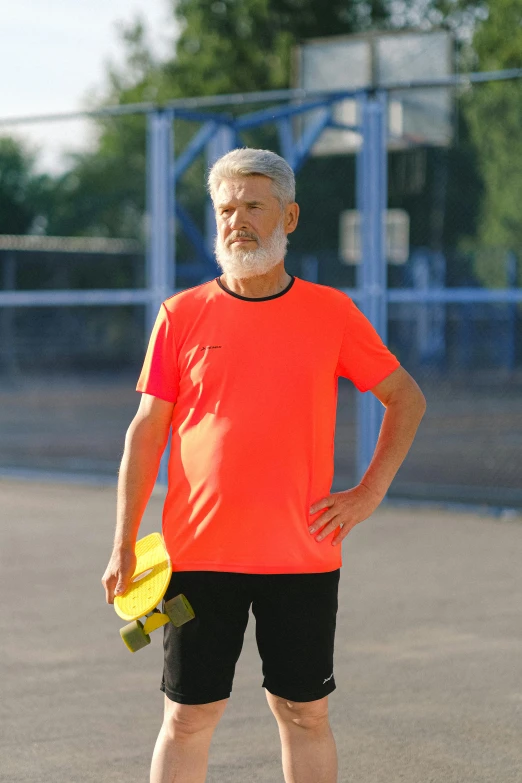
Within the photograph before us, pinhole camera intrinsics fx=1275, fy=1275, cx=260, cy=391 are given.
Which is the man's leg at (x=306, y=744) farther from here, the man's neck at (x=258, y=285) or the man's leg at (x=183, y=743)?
the man's neck at (x=258, y=285)

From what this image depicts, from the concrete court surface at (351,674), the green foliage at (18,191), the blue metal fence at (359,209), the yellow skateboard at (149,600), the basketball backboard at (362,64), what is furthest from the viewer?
the green foliage at (18,191)

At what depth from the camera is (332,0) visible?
152 feet

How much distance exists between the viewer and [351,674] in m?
5.33

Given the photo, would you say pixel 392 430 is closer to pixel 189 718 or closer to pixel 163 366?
pixel 163 366

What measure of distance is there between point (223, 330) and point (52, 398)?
858 inches

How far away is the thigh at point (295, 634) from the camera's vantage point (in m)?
3.23

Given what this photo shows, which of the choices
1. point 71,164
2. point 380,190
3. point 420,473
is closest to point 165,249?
point 380,190

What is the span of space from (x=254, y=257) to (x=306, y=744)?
1257 mm

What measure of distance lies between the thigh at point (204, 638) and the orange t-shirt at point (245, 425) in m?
0.04

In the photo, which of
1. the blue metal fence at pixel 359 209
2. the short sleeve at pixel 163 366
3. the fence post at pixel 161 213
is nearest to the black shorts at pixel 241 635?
the short sleeve at pixel 163 366

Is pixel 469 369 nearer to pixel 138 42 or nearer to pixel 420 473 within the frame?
pixel 420 473

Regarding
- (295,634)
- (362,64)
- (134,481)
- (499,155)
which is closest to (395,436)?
(295,634)

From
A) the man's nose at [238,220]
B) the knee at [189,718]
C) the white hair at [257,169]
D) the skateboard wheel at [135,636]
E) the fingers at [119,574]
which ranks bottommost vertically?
the knee at [189,718]

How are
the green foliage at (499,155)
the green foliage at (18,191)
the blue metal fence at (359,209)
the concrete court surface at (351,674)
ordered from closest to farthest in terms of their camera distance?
the concrete court surface at (351,674)
the blue metal fence at (359,209)
the green foliage at (499,155)
the green foliage at (18,191)
